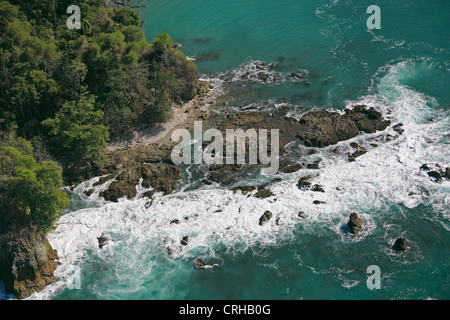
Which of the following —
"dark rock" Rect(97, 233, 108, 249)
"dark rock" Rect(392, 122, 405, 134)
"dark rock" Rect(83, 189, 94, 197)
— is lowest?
"dark rock" Rect(97, 233, 108, 249)

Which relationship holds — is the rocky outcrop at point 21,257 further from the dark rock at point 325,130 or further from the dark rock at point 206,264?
the dark rock at point 325,130

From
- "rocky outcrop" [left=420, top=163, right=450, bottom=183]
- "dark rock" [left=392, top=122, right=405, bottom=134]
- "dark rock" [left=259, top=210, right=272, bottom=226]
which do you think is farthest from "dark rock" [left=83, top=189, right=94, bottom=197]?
"rocky outcrop" [left=420, top=163, right=450, bottom=183]

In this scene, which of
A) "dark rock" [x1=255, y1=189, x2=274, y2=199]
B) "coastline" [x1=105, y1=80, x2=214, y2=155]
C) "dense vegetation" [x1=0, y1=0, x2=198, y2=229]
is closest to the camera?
"dense vegetation" [x1=0, y1=0, x2=198, y2=229]

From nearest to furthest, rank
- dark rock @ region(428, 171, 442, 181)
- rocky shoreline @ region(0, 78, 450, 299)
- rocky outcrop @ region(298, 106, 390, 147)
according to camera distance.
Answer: rocky shoreline @ region(0, 78, 450, 299), dark rock @ region(428, 171, 442, 181), rocky outcrop @ region(298, 106, 390, 147)

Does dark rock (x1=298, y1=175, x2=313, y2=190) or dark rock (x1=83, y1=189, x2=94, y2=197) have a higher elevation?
dark rock (x1=83, y1=189, x2=94, y2=197)

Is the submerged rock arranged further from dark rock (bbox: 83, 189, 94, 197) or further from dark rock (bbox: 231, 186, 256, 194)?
dark rock (bbox: 83, 189, 94, 197)

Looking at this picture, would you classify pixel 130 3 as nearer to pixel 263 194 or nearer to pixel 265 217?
pixel 263 194

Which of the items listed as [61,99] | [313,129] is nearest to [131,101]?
[61,99]

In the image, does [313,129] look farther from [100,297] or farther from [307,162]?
[100,297]
